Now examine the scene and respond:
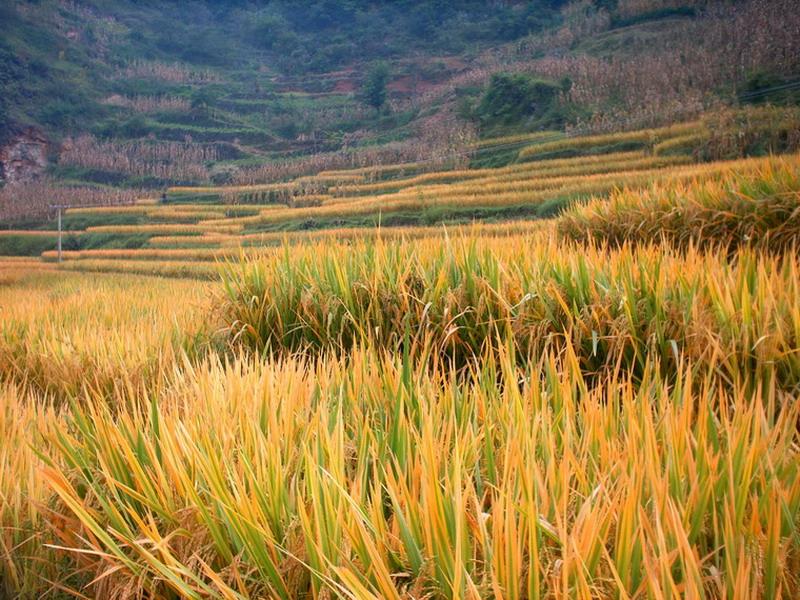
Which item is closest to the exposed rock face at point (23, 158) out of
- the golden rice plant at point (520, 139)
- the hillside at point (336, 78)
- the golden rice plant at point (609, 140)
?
the hillside at point (336, 78)

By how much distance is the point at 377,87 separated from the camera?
56.4 meters

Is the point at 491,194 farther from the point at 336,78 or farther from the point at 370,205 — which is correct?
the point at 336,78

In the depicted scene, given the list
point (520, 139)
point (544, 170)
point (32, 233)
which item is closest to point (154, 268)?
point (544, 170)

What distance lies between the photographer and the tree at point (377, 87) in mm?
55906

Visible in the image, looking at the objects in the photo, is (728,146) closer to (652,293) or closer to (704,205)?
(704,205)

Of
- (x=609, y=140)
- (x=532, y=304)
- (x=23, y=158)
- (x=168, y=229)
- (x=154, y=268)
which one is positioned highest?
(x=23, y=158)

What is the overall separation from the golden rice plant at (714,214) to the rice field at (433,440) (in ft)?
0.18

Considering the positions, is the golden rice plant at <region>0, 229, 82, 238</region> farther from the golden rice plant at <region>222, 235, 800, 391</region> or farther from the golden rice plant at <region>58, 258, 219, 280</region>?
the golden rice plant at <region>222, 235, 800, 391</region>

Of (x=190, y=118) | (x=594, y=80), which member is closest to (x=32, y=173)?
(x=190, y=118)

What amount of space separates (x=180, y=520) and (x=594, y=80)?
131 feet

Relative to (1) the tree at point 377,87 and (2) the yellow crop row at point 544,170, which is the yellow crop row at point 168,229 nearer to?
(2) the yellow crop row at point 544,170

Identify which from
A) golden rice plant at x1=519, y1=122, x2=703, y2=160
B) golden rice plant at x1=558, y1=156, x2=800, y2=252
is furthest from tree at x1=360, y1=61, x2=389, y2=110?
golden rice plant at x1=558, y1=156, x2=800, y2=252

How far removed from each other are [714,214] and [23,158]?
61.9 m

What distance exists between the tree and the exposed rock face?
103 ft
